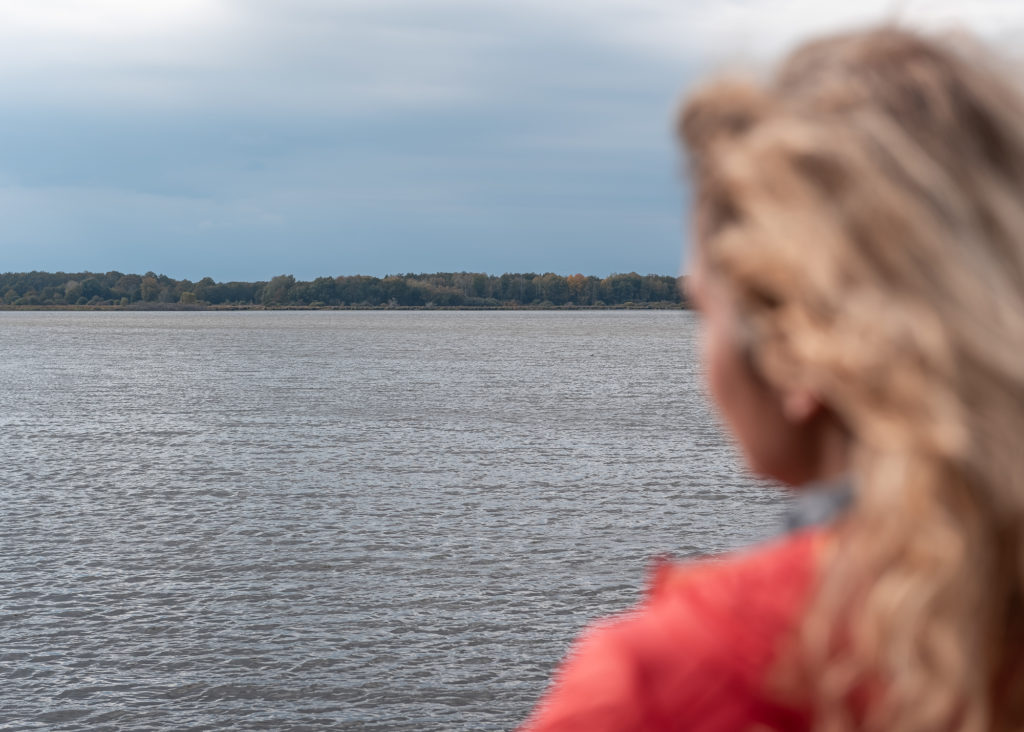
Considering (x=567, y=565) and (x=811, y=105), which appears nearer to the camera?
(x=811, y=105)

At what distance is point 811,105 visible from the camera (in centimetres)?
111

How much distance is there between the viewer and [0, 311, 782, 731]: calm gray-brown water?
14.9 metres

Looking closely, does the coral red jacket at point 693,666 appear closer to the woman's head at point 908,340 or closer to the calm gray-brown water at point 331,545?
the woman's head at point 908,340

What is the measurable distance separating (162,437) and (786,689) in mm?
42692

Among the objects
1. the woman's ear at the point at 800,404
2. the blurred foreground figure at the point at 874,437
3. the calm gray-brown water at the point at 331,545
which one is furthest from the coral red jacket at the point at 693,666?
the calm gray-brown water at the point at 331,545

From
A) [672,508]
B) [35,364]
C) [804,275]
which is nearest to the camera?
[804,275]

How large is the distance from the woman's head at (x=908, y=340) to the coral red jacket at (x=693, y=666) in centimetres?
6

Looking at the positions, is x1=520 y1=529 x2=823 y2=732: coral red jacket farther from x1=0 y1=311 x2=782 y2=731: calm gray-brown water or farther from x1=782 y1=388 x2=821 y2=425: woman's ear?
x1=0 y1=311 x2=782 y2=731: calm gray-brown water

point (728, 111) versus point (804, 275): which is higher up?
point (728, 111)

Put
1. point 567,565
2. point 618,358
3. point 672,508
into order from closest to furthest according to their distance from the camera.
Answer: point 567,565
point 672,508
point 618,358

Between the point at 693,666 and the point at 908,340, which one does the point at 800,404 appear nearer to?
the point at 908,340

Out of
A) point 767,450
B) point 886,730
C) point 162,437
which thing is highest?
point 767,450

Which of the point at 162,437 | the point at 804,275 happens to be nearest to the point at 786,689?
the point at 804,275

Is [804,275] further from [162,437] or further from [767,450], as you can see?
[162,437]
